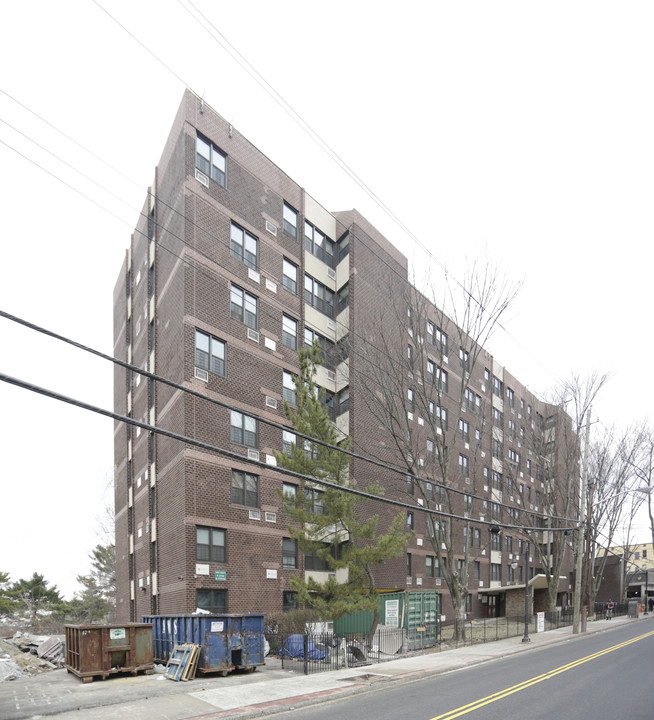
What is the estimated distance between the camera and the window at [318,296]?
3469cm

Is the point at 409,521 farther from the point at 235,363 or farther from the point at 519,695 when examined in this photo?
the point at 519,695

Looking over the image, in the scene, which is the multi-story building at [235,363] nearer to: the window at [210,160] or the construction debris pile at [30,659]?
the window at [210,160]

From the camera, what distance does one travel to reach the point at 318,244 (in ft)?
119

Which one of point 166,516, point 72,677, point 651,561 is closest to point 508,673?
point 72,677

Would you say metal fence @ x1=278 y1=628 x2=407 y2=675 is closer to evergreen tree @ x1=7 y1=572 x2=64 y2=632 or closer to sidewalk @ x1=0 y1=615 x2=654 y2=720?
sidewalk @ x1=0 y1=615 x2=654 y2=720

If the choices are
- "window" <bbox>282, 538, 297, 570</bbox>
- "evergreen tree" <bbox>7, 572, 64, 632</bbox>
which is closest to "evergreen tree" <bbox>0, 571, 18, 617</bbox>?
"evergreen tree" <bbox>7, 572, 64, 632</bbox>

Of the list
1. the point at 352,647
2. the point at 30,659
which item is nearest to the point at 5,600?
the point at 30,659

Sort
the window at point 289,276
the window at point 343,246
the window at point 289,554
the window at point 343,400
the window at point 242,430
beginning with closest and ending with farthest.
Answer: the window at point 242,430 < the window at point 289,554 < the window at point 289,276 < the window at point 343,400 < the window at point 343,246

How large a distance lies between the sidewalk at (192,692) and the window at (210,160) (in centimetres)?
1996

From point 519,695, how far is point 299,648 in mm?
8988

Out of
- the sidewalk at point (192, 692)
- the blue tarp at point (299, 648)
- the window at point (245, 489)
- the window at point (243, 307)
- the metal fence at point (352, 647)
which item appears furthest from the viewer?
the window at point (243, 307)

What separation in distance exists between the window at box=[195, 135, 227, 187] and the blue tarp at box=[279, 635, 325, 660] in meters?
19.1

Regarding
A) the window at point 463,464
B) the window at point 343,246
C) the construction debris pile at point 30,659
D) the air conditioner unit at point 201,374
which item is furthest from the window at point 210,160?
the window at point 463,464

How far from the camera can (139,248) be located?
35812 millimetres
